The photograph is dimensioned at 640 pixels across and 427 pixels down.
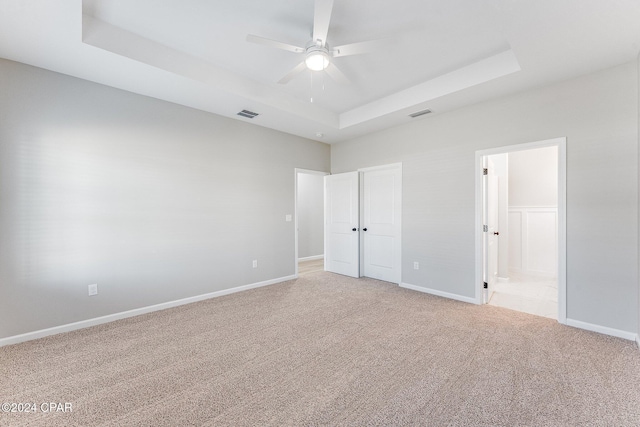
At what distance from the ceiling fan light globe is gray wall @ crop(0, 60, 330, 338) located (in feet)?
7.18

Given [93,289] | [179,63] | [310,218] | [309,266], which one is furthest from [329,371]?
[310,218]

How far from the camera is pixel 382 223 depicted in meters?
4.99

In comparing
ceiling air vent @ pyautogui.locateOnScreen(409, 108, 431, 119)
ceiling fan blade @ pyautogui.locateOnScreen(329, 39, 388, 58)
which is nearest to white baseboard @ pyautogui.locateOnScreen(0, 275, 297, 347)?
ceiling fan blade @ pyautogui.locateOnScreen(329, 39, 388, 58)

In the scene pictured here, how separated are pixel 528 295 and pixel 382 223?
2403 mm

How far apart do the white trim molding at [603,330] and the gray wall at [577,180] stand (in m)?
0.06

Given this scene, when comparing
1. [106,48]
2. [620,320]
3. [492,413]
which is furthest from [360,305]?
[106,48]

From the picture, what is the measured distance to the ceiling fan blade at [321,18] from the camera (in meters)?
1.88

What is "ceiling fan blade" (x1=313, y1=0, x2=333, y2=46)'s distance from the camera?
188 centimetres

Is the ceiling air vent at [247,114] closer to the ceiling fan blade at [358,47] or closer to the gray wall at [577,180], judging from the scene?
the ceiling fan blade at [358,47]

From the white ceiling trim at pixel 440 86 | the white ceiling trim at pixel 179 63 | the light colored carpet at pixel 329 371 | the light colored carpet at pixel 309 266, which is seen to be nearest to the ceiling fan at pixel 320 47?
the white ceiling trim at pixel 179 63

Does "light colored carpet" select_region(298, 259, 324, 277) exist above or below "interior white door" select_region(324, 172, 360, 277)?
below

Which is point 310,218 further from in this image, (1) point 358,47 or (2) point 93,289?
(1) point 358,47

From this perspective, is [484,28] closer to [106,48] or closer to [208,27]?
[208,27]

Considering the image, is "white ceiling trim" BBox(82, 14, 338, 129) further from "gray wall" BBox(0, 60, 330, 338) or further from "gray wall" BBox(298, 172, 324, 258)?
"gray wall" BBox(298, 172, 324, 258)
